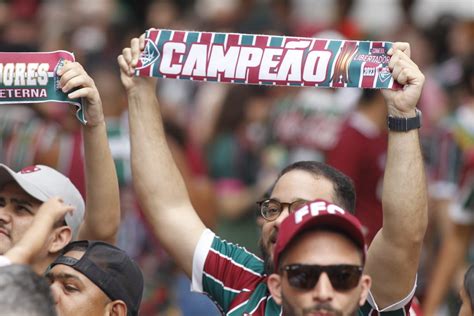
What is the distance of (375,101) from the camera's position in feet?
32.5

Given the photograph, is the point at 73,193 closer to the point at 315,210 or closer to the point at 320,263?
the point at 315,210

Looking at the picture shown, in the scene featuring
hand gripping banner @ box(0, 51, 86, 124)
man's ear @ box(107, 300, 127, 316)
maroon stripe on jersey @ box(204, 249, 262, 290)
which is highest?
hand gripping banner @ box(0, 51, 86, 124)

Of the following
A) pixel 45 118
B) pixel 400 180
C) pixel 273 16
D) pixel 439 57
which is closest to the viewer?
pixel 400 180

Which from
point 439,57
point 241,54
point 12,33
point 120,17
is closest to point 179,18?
point 120,17

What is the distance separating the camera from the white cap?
20.3 ft

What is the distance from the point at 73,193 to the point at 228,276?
0.82 metres

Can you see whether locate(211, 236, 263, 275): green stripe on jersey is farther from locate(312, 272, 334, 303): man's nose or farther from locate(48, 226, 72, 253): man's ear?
locate(312, 272, 334, 303): man's nose

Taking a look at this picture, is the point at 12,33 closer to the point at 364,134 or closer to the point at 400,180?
the point at 364,134

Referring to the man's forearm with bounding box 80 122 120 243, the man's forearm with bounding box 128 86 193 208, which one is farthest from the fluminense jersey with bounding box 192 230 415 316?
the man's forearm with bounding box 80 122 120 243

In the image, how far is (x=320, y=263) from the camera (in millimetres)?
5074

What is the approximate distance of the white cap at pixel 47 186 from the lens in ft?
20.3

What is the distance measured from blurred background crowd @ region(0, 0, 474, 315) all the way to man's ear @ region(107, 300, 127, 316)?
10.4 ft

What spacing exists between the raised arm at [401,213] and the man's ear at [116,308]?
1.07m

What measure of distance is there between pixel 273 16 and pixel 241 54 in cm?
Answer: 939
